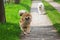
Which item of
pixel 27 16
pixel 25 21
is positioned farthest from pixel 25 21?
pixel 27 16

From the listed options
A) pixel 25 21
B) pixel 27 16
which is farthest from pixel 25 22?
pixel 27 16

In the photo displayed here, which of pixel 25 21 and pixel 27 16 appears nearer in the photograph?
pixel 27 16

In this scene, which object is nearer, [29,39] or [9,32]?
[29,39]

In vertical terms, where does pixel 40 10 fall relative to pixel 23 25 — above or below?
below

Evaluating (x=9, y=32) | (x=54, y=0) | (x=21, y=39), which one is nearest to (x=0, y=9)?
(x=9, y=32)

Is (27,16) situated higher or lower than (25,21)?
higher

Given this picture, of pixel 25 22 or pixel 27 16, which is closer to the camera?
pixel 27 16

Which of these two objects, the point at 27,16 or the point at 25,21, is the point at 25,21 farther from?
the point at 27,16

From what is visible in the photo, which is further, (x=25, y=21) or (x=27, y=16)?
(x=25, y=21)

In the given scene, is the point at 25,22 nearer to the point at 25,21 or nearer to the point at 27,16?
the point at 25,21

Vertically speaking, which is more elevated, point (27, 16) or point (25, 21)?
point (27, 16)

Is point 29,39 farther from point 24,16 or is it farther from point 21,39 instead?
point 24,16

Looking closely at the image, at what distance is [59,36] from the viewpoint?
9391 mm

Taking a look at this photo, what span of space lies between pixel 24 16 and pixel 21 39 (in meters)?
0.99
